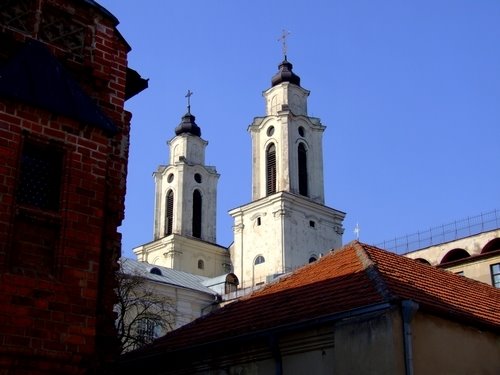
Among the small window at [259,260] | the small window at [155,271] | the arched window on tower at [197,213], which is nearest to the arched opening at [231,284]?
the small window at [259,260]

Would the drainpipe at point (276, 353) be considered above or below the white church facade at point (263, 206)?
below

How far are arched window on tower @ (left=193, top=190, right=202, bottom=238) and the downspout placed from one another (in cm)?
5104

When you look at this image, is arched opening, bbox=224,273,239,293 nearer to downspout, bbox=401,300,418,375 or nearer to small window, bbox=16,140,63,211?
downspout, bbox=401,300,418,375

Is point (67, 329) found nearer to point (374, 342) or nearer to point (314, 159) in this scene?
point (374, 342)

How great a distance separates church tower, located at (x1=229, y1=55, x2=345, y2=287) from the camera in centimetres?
5228

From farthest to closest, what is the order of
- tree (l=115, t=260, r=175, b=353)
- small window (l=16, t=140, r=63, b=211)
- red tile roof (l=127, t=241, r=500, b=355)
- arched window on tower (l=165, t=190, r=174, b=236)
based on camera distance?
1. arched window on tower (l=165, t=190, r=174, b=236)
2. tree (l=115, t=260, r=175, b=353)
3. red tile roof (l=127, t=241, r=500, b=355)
4. small window (l=16, t=140, r=63, b=211)

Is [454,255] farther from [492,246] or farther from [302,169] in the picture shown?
[302,169]

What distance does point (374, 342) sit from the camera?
35.6 ft

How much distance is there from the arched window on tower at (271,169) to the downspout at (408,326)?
142ft

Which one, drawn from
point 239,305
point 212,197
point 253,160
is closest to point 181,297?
point 253,160

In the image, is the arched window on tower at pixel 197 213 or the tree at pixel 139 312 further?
the arched window on tower at pixel 197 213

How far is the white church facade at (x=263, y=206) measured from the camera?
2072 inches

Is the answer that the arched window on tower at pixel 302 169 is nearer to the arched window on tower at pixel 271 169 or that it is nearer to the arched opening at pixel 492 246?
the arched window on tower at pixel 271 169

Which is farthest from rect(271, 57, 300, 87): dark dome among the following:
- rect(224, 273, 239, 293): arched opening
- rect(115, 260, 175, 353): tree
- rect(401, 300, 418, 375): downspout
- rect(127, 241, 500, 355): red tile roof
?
rect(401, 300, 418, 375): downspout
